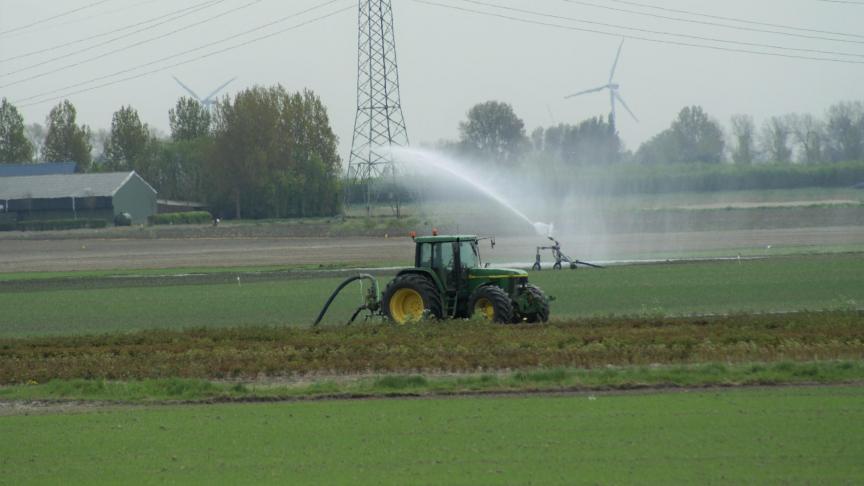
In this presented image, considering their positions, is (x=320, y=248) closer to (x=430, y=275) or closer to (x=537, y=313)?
(x=430, y=275)

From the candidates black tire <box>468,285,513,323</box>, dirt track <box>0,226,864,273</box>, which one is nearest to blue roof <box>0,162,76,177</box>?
dirt track <box>0,226,864,273</box>

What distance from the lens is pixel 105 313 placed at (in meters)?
33.9

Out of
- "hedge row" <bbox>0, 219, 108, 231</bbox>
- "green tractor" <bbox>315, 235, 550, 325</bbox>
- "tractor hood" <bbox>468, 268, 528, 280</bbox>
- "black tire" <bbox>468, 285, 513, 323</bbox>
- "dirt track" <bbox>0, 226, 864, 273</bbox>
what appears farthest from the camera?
"hedge row" <bbox>0, 219, 108, 231</bbox>

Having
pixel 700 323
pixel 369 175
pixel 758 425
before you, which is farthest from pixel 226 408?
pixel 369 175

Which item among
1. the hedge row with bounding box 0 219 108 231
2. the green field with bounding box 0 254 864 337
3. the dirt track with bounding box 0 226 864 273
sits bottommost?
the dirt track with bounding box 0 226 864 273

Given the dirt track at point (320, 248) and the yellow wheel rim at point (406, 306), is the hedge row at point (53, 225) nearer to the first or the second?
the dirt track at point (320, 248)

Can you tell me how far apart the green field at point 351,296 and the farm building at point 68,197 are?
59.0 metres

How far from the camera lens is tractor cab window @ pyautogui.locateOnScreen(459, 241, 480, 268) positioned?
2673 centimetres

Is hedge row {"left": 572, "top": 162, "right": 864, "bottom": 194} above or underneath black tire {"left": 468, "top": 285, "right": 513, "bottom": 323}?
above

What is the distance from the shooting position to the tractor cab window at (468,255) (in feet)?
87.7

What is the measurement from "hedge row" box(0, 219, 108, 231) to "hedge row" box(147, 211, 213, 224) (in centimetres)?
530

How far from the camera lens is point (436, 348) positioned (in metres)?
21.9

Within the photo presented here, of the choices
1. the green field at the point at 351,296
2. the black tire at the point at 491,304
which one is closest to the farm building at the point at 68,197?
the green field at the point at 351,296

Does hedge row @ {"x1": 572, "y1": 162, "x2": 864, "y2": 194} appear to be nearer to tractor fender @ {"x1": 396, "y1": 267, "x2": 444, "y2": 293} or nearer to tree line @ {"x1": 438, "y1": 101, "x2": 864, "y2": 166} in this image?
tree line @ {"x1": 438, "y1": 101, "x2": 864, "y2": 166}
